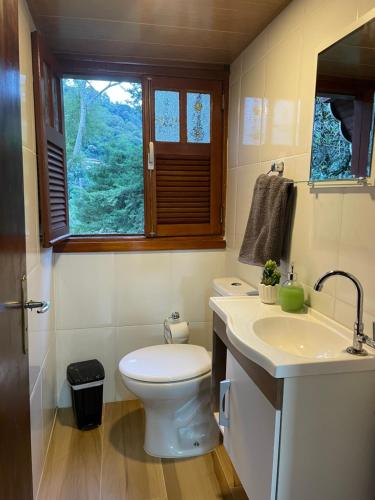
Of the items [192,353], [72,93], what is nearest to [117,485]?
[192,353]

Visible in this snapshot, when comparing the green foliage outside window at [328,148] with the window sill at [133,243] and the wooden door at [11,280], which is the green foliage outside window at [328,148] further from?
the window sill at [133,243]

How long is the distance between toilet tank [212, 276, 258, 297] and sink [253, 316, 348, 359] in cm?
50

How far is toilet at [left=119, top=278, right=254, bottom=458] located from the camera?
5.85 feet

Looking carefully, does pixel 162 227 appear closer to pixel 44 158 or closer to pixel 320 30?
pixel 44 158

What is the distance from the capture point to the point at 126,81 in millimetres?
2236

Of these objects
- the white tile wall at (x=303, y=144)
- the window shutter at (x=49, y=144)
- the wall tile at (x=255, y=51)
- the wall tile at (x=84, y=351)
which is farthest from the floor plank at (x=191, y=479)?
the wall tile at (x=255, y=51)

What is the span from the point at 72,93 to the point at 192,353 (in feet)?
5.36

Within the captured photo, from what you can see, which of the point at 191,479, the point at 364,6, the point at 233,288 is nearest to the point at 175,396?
the point at 191,479

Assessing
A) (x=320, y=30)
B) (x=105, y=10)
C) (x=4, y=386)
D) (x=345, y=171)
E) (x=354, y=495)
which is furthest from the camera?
(x=105, y=10)

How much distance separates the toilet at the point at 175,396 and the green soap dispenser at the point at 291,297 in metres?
0.48

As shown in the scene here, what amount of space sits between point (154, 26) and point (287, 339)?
1509 mm

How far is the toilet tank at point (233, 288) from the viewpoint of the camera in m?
1.93

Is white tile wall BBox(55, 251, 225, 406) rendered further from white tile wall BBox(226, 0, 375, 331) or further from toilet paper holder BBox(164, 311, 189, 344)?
white tile wall BBox(226, 0, 375, 331)

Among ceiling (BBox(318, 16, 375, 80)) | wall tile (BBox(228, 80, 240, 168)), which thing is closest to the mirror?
ceiling (BBox(318, 16, 375, 80))
